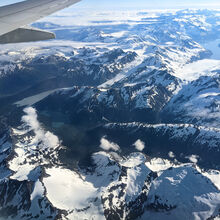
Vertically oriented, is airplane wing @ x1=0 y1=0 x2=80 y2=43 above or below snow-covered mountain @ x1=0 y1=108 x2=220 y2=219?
above

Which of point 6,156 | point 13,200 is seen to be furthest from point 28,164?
point 13,200

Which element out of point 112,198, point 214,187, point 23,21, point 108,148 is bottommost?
point 108,148

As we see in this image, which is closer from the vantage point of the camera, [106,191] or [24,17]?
[24,17]

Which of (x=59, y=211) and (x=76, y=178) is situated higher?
(x=59, y=211)

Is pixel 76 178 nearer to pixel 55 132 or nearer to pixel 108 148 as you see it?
pixel 108 148

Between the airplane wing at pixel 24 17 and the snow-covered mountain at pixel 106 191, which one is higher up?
the airplane wing at pixel 24 17

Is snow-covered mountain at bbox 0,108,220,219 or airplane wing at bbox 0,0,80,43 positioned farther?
snow-covered mountain at bbox 0,108,220,219

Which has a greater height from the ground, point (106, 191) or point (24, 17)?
point (24, 17)

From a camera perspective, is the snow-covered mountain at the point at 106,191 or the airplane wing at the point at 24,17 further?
the snow-covered mountain at the point at 106,191
